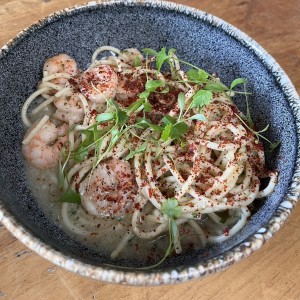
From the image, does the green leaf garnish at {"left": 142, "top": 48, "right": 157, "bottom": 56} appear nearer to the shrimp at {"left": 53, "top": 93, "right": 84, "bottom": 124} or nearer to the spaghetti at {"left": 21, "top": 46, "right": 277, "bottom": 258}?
the spaghetti at {"left": 21, "top": 46, "right": 277, "bottom": 258}

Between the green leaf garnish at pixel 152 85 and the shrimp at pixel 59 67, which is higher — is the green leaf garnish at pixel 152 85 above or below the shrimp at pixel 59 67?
above

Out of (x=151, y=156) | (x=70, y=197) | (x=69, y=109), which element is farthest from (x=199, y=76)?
(x=70, y=197)

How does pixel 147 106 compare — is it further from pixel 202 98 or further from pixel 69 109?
pixel 69 109

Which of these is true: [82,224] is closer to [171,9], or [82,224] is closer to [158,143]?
[158,143]

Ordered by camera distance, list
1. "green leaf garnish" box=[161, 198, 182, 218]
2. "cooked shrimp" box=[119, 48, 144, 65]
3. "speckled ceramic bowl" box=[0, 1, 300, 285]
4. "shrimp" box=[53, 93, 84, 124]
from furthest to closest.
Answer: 1. "cooked shrimp" box=[119, 48, 144, 65]
2. "shrimp" box=[53, 93, 84, 124]
3. "green leaf garnish" box=[161, 198, 182, 218]
4. "speckled ceramic bowl" box=[0, 1, 300, 285]

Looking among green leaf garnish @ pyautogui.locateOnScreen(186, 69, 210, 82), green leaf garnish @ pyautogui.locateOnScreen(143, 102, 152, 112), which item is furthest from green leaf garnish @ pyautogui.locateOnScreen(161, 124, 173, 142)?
green leaf garnish @ pyautogui.locateOnScreen(186, 69, 210, 82)

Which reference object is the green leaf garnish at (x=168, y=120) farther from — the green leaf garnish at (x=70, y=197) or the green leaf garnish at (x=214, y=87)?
the green leaf garnish at (x=70, y=197)

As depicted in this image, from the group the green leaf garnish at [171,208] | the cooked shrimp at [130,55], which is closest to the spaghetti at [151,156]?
the green leaf garnish at [171,208]
